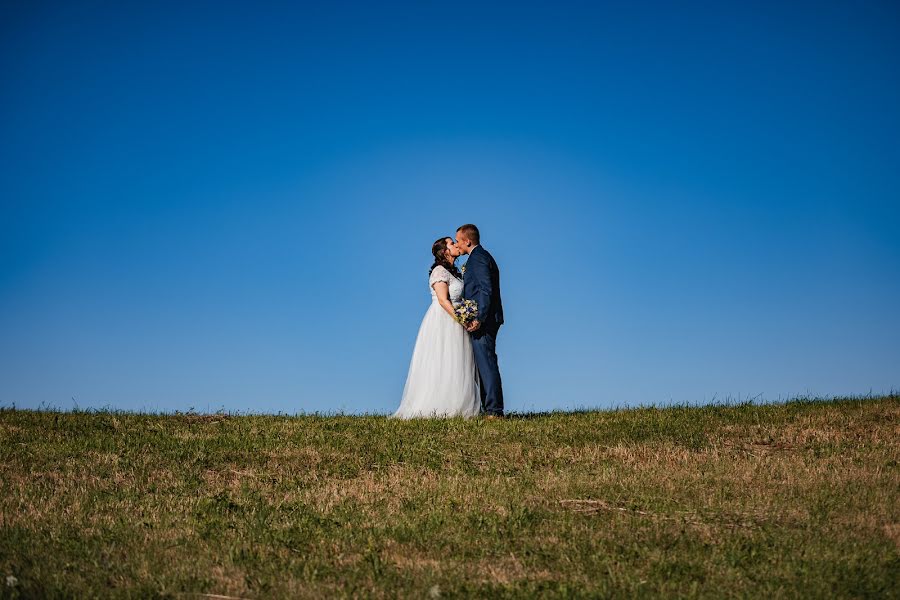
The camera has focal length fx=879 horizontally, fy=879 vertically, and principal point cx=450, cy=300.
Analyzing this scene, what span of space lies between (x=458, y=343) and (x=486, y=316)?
36.3 inches

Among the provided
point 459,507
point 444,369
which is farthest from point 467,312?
point 459,507

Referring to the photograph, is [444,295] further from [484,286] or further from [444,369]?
[444,369]

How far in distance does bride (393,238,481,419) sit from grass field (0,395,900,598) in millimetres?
1148

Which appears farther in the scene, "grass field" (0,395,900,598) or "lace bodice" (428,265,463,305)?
"lace bodice" (428,265,463,305)

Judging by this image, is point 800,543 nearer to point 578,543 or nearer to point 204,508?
point 578,543

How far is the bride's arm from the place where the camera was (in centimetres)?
1852

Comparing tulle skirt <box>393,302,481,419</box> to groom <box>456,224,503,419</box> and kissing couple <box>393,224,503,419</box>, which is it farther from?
groom <box>456,224,503,419</box>

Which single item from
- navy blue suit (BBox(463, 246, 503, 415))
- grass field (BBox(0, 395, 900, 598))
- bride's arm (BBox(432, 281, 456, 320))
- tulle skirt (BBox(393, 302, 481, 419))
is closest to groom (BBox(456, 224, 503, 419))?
navy blue suit (BBox(463, 246, 503, 415))

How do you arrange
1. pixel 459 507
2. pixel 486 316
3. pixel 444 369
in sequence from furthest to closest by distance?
pixel 444 369 → pixel 486 316 → pixel 459 507

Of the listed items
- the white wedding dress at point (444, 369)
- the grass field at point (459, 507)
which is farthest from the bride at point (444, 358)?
the grass field at point (459, 507)

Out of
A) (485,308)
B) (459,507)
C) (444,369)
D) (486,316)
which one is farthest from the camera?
(444,369)

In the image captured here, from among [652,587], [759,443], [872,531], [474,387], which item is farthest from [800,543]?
[474,387]

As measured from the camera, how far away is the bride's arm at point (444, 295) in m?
18.5

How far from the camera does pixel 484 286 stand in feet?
58.8
